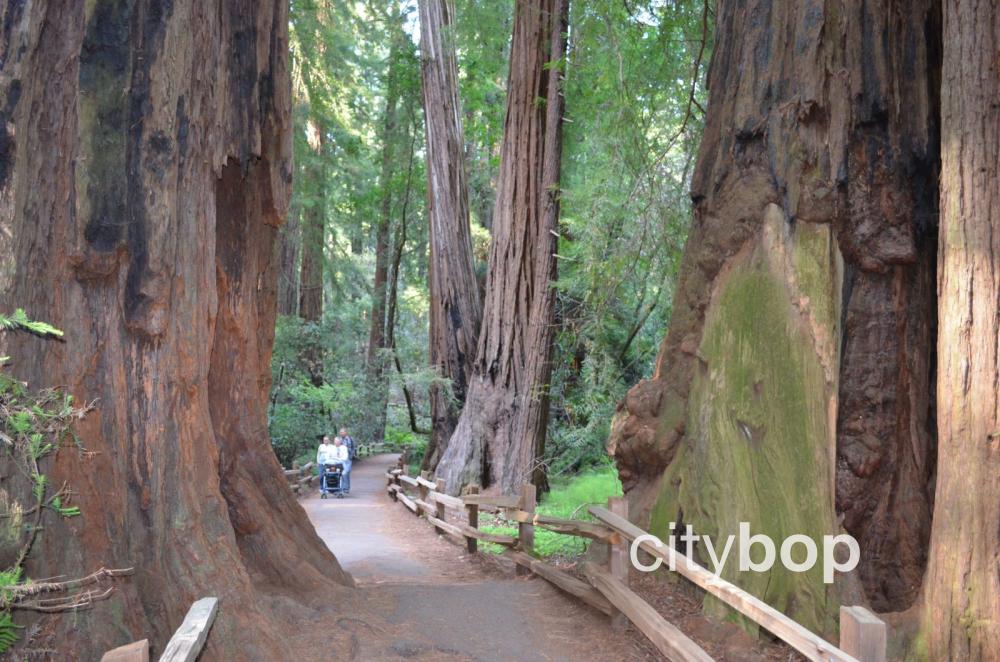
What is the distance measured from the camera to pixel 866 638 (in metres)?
3.42

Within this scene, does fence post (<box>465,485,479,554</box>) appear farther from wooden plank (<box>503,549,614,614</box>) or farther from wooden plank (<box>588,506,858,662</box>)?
wooden plank (<box>588,506,858,662</box>)

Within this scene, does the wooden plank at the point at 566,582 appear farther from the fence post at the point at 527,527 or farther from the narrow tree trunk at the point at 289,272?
the narrow tree trunk at the point at 289,272

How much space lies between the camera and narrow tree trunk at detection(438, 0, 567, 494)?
1479 centimetres

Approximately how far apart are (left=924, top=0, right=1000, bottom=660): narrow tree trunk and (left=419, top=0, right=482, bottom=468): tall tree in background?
13948 mm

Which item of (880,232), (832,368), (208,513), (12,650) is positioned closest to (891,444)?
(832,368)

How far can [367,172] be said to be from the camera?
3047 centimetres

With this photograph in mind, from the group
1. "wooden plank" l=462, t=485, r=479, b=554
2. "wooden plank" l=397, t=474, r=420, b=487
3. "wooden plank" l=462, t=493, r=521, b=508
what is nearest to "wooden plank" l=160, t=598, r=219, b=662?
"wooden plank" l=462, t=493, r=521, b=508

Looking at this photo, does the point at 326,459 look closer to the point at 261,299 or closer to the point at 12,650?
the point at 261,299

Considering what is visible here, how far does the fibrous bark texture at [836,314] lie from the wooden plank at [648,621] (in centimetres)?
78

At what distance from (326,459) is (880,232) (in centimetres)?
1691

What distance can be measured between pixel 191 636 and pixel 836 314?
15.5 feet

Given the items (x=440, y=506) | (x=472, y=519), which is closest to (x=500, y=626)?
(x=472, y=519)

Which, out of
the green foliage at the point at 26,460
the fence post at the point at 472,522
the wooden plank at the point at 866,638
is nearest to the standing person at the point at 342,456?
the fence post at the point at 472,522

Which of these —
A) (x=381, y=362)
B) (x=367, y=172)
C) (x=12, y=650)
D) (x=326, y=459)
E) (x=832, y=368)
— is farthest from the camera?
(x=367, y=172)
